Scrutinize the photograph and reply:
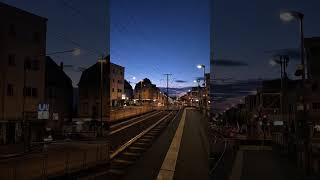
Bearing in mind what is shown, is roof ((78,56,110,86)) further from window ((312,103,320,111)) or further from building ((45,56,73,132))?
window ((312,103,320,111))

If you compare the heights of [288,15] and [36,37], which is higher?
[36,37]

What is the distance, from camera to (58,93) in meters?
54.2

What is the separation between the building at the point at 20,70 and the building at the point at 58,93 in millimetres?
5855

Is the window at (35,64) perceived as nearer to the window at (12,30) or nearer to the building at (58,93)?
the window at (12,30)

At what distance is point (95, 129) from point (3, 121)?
12436mm

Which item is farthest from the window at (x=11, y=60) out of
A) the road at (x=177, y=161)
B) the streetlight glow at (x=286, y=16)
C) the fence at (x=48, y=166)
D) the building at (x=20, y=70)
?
the streetlight glow at (x=286, y=16)

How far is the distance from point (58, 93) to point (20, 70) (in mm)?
13792

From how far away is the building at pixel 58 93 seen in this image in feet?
166

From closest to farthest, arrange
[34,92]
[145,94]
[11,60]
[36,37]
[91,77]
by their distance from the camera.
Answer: [11,60], [34,92], [36,37], [91,77], [145,94]

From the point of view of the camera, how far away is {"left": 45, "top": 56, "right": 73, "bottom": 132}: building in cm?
5050

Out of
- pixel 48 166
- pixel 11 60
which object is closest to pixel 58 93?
pixel 11 60

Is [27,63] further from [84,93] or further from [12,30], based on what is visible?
[84,93]

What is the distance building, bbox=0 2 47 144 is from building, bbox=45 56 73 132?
5855 millimetres

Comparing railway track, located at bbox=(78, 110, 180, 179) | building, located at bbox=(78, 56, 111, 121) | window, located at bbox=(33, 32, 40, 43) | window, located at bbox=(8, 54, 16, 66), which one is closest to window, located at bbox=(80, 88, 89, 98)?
building, located at bbox=(78, 56, 111, 121)
